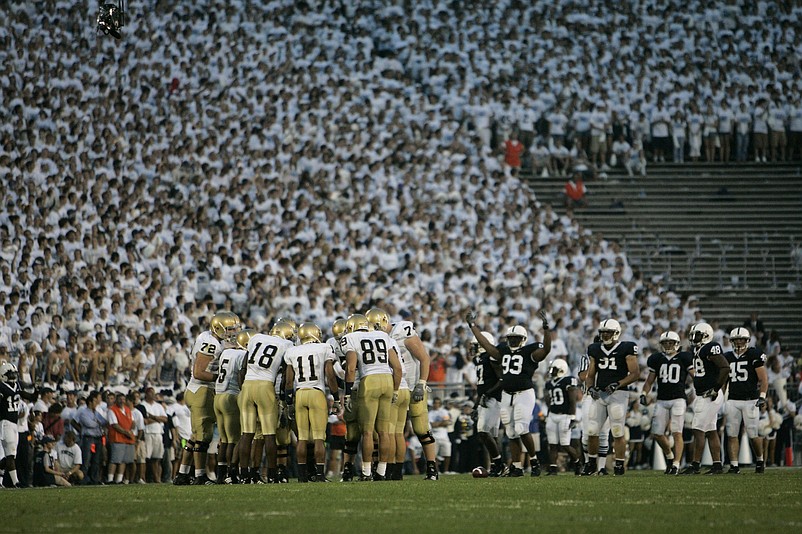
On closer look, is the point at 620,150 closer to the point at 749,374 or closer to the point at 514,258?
the point at 514,258

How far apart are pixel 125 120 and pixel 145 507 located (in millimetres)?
16794

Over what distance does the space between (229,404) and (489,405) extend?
334 cm

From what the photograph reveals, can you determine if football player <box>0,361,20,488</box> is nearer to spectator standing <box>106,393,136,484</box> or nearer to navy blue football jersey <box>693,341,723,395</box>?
spectator standing <box>106,393,136,484</box>

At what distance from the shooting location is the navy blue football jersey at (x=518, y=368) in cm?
1549

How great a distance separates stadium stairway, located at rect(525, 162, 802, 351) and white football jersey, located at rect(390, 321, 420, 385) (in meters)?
12.6

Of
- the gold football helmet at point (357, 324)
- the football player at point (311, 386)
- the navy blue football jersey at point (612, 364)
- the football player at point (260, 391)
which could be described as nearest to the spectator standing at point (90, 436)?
the football player at point (260, 391)

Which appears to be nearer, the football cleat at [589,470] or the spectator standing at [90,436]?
the football cleat at [589,470]

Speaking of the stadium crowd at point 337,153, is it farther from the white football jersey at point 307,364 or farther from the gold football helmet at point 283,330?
the white football jersey at point 307,364

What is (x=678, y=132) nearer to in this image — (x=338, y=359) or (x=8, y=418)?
(x=338, y=359)

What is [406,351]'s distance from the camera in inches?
596

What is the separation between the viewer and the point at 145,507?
35.8ft

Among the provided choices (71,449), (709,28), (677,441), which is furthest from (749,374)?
(709,28)

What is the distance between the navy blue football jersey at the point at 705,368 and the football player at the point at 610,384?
83cm

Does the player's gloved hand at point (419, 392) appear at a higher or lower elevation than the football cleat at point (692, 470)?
higher
